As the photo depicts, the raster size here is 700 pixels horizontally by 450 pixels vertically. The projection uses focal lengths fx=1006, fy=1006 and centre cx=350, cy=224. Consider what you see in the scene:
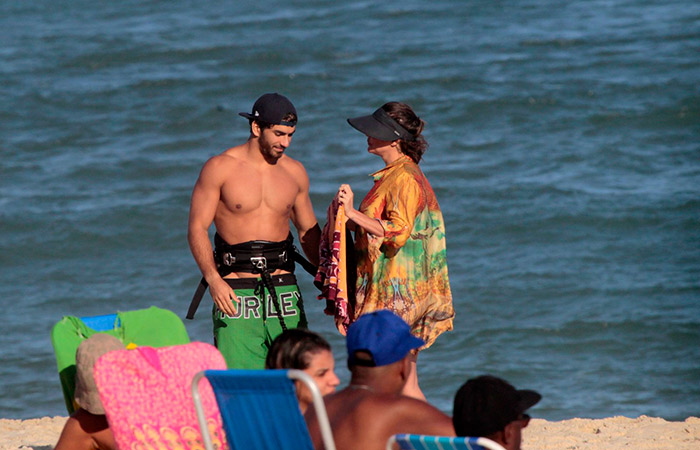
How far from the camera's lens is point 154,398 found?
353 centimetres

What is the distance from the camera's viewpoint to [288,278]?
4.88 metres

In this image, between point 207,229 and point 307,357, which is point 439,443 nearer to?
point 307,357

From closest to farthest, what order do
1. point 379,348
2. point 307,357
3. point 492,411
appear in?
point 492,411 → point 379,348 → point 307,357

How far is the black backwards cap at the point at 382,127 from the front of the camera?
4.52 meters

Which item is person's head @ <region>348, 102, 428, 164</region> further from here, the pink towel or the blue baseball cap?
the blue baseball cap

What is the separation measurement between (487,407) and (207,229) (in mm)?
2250

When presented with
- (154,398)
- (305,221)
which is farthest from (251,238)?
(154,398)

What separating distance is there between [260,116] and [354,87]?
37.4 feet

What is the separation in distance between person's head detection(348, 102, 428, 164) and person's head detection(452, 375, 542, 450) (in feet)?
6.19

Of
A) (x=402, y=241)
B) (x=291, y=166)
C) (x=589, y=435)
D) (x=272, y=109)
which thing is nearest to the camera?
(x=402, y=241)

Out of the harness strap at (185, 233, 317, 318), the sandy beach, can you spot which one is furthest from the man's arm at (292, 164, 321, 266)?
the sandy beach

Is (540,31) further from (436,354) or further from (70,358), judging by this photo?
(70,358)

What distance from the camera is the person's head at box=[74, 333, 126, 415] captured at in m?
3.71

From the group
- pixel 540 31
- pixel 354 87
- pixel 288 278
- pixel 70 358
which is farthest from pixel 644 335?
pixel 540 31
